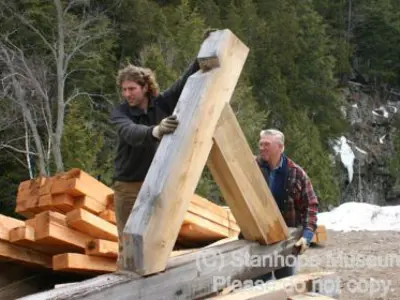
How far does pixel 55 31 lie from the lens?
22.7 m

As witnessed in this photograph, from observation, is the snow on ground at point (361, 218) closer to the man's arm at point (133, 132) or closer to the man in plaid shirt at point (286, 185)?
the man in plaid shirt at point (286, 185)

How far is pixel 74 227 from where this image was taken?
434cm

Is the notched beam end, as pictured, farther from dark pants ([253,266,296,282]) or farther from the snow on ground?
the snow on ground

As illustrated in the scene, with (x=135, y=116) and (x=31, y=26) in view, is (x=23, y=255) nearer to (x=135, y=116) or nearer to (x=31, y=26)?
(x=135, y=116)

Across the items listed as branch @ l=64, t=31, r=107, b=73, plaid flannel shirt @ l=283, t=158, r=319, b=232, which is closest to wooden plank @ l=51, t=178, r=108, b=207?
plaid flannel shirt @ l=283, t=158, r=319, b=232

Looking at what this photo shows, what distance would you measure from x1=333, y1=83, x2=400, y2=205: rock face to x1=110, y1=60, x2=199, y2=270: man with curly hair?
111 feet

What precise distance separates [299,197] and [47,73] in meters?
19.5

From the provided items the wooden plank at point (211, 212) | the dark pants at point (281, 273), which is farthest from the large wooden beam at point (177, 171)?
the wooden plank at point (211, 212)

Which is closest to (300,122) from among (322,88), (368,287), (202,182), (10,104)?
(322,88)

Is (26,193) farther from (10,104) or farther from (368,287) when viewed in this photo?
(10,104)

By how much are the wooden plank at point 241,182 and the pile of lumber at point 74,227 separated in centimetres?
129

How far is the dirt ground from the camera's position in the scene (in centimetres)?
545

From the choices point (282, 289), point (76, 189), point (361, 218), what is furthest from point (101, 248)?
point (361, 218)

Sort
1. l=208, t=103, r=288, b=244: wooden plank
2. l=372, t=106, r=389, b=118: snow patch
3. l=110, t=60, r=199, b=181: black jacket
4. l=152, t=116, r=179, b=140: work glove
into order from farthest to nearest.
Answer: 1. l=372, t=106, r=389, b=118: snow patch
2. l=110, t=60, r=199, b=181: black jacket
3. l=208, t=103, r=288, b=244: wooden plank
4. l=152, t=116, r=179, b=140: work glove
